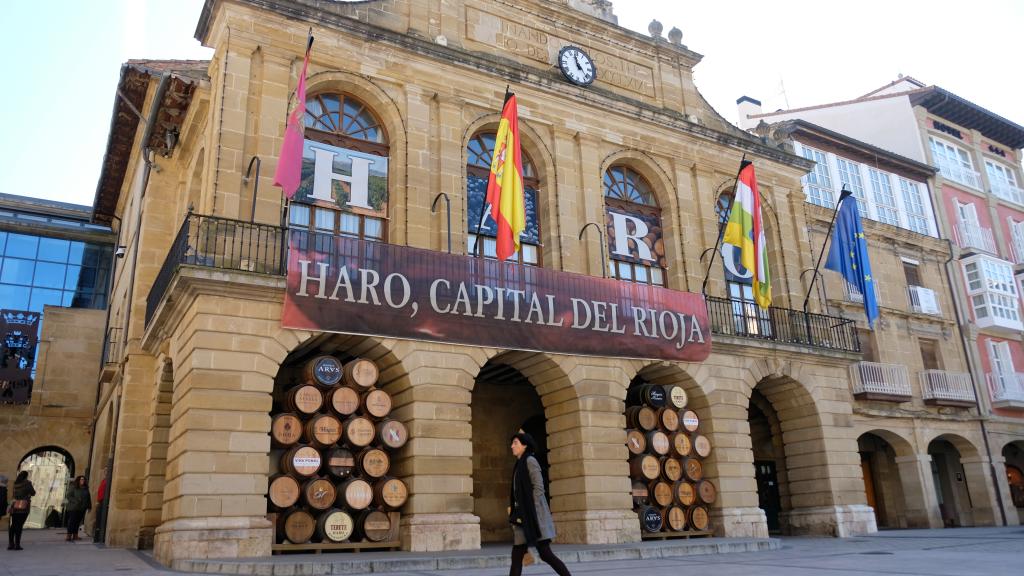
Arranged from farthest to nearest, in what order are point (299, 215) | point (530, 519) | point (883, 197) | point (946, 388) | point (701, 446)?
point (883, 197) → point (946, 388) → point (701, 446) → point (299, 215) → point (530, 519)

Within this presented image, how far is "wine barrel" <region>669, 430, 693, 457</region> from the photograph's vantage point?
15.6 metres

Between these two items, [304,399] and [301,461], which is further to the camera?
[304,399]

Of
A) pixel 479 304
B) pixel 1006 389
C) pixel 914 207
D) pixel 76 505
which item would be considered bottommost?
pixel 76 505

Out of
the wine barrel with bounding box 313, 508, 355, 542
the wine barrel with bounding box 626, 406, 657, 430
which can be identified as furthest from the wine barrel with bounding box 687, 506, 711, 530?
the wine barrel with bounding box 313, 508, 355, 542

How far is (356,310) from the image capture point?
1248cm

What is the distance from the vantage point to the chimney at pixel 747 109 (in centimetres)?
2734

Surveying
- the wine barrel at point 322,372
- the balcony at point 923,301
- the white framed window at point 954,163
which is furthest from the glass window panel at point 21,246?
the white framed window at point 954,163

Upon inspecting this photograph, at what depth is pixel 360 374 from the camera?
12500 millimetres

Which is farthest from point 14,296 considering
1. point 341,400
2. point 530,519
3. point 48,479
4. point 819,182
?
point 819,182

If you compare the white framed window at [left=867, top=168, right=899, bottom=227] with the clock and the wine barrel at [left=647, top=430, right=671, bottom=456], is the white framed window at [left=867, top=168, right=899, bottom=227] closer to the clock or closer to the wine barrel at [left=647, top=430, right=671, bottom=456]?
the clock

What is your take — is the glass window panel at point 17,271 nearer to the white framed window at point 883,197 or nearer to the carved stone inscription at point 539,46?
the carved stone inscription at point 539,46

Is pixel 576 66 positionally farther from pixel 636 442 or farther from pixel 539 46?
pixel 636 442

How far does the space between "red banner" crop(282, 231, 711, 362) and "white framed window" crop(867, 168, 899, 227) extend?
11830 millimetres

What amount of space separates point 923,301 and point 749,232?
36.1ft
